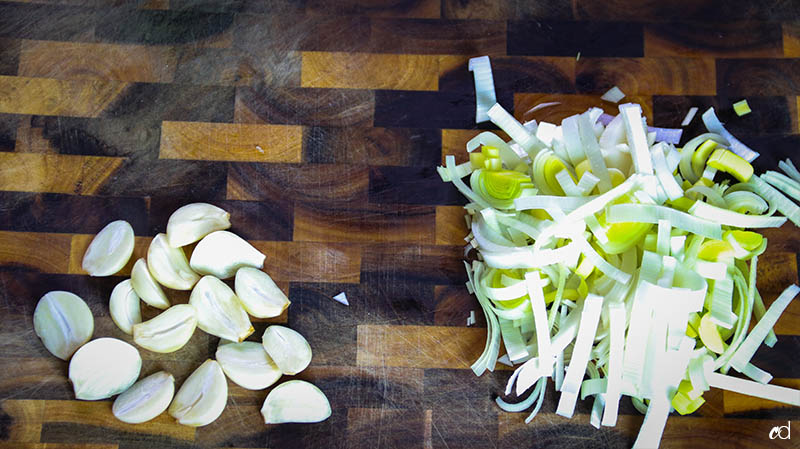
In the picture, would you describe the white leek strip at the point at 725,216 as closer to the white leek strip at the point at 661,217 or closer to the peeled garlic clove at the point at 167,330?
the white leek strip at the point at 661,217

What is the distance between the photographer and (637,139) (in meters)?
1.21

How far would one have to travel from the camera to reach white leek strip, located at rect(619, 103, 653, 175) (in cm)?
120

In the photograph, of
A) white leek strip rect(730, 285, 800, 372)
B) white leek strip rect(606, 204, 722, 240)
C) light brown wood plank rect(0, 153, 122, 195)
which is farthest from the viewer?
light brown wood plank rect(0, 153, 122, 195)

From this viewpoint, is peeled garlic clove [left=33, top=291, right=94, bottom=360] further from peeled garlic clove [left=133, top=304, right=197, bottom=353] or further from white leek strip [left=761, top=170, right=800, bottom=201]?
white leek strip [left=761, top=170, right=800, bottom=201]

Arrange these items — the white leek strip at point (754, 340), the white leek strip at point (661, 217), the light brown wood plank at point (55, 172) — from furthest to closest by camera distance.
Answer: the light brown wood plank at point (55, 172), the white leek strip at point (754, 340), the white leek strip at point (661, 217)

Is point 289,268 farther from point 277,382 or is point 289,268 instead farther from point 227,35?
point 227,35

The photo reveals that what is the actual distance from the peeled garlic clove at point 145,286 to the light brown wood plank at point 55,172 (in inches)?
9.0

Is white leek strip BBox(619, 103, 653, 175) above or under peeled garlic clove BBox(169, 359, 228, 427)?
above

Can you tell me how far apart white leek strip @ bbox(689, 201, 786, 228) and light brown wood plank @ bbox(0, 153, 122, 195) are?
128 centimetres

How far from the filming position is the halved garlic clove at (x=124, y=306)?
132 centimetres

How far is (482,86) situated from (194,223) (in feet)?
2.42

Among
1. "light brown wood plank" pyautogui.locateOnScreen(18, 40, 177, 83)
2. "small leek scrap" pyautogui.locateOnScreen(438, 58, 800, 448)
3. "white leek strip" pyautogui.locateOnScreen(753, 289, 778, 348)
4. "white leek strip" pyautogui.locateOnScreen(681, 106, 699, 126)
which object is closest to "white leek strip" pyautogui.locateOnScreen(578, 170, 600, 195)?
"small leek scrap" pyautogui.locateOnScreen(438, 58, 800, 448)

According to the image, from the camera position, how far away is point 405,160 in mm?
1392

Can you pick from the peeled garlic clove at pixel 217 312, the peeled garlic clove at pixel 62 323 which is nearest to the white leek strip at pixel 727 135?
the peeled garlic clove at pixel 217 312
